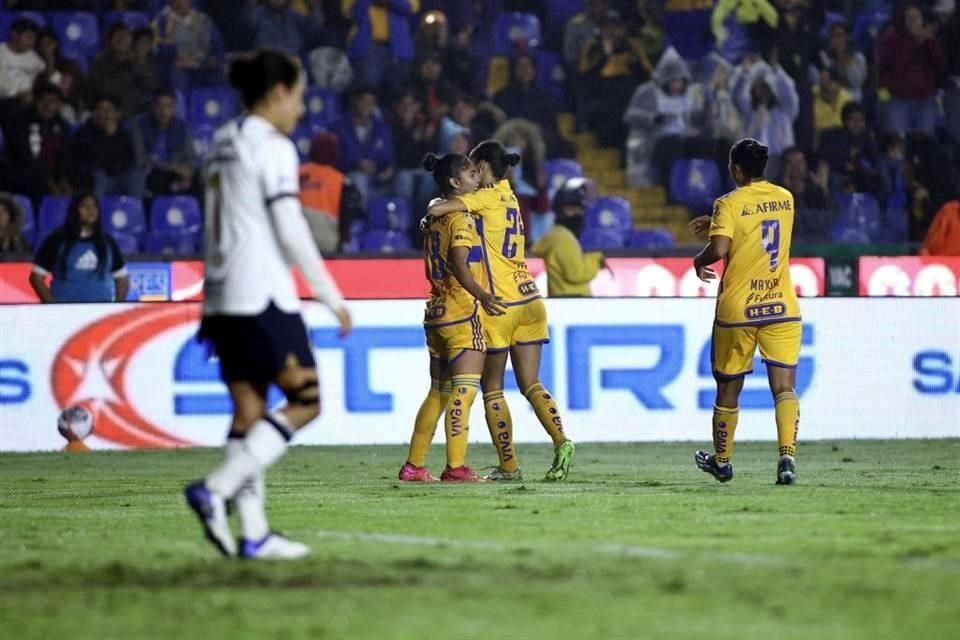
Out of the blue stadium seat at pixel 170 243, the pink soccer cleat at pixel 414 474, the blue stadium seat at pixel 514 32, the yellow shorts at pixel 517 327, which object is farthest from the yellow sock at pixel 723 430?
the blue stadium seat at pixel 514 32

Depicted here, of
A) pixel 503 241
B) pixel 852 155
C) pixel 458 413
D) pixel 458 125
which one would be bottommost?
pixel 458 413

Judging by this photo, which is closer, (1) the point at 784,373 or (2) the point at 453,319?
(1) the point at 784,373

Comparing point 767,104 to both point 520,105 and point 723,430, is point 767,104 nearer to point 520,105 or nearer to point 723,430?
point 520,105

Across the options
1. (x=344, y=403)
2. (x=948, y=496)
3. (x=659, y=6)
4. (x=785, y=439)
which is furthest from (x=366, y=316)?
(x=659, y=6)

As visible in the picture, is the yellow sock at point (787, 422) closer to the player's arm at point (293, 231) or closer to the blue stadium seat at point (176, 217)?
the player's arm at point (293, 231)

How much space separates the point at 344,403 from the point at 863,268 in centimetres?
671

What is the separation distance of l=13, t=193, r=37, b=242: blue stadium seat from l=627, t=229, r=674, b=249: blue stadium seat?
7.07 meters

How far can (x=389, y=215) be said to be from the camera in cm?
2303

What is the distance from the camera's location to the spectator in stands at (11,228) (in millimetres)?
21766

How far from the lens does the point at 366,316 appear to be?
1777cm

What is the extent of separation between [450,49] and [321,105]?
1.83 meters

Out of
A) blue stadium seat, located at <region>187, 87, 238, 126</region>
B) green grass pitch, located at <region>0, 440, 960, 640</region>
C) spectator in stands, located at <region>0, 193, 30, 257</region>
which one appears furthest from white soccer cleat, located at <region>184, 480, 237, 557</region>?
blue stadium seat, located at <region>187, 87, 238, 126</region>

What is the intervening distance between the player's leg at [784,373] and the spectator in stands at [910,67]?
13504 millimetres

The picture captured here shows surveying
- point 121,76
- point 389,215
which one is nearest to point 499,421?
point 389,215
